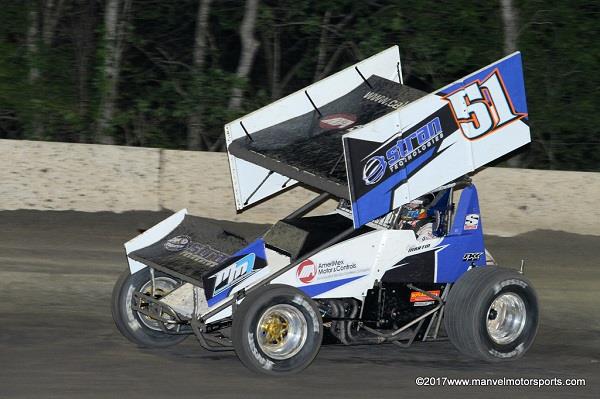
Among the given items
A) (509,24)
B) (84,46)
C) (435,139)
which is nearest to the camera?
(435,139)

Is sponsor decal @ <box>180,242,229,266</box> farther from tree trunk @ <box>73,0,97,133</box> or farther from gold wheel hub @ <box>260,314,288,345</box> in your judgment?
tree trunk @ <box>73,0,97,133</box>

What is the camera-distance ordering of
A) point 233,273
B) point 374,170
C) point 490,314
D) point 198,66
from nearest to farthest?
point 374,170
point 233,273
point 490,314
point 198,66

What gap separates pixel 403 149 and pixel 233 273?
5.07ft

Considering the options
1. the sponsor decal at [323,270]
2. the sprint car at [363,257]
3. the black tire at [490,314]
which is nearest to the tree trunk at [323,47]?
the sprint car at [363,257]

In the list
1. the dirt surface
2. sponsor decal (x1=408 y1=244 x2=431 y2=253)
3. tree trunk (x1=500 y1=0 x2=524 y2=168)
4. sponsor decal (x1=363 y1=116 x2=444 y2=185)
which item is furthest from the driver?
tree trunk (x1=500 y1=0 x2=524 y2=168)

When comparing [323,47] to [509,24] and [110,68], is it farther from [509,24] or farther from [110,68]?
[110,68]

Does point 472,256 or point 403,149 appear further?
point 472,256

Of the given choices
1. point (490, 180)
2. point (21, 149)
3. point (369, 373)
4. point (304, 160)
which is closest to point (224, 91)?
point (21, 149)

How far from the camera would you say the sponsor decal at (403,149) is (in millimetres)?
7133

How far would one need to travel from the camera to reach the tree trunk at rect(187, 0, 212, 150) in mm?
14094

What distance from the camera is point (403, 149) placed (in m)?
7.33

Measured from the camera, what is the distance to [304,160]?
7648 millimetres

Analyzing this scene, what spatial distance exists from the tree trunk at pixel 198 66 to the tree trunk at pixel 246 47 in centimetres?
51

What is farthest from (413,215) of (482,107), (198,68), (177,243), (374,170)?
(198,68)
